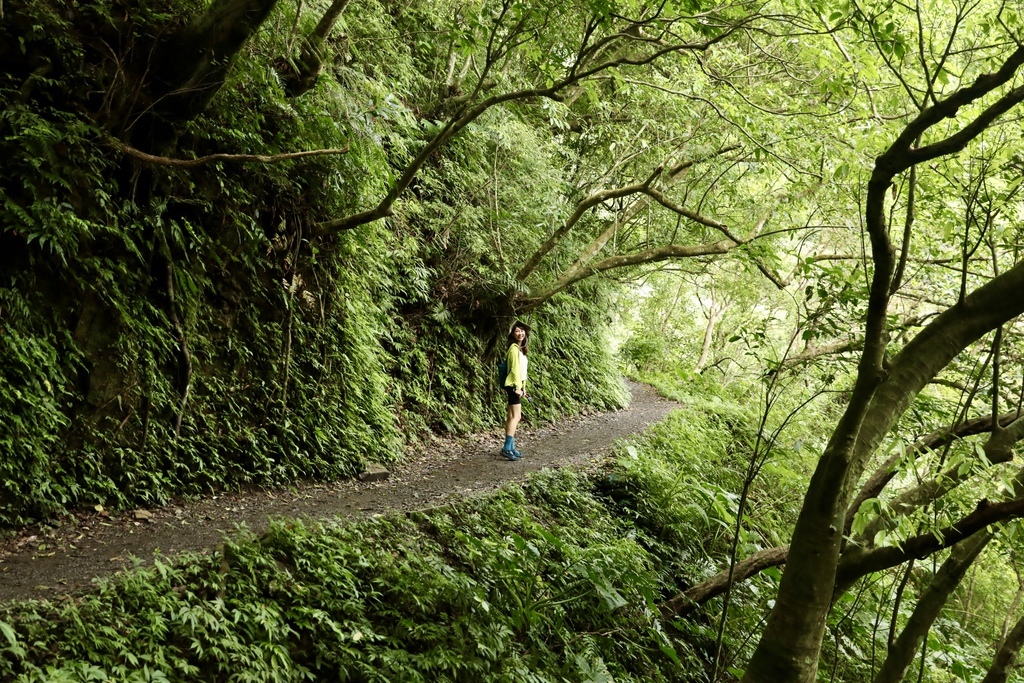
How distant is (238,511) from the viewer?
650 centimetres

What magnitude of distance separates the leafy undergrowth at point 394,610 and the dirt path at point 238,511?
0.46 metres

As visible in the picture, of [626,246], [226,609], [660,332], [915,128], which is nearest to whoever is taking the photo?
[915,128]

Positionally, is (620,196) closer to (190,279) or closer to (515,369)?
(515,369)

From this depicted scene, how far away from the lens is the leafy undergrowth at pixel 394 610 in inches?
157

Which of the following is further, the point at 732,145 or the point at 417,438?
the point at 732,145

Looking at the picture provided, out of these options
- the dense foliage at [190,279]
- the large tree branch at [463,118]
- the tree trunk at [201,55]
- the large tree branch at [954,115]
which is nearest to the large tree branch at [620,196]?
the dense foliage at [190,279]

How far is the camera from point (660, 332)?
31.1m

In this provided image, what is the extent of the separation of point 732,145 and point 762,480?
22.8 feet

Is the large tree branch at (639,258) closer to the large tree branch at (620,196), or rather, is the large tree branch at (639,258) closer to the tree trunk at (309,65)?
the large tree branch at (620,196)

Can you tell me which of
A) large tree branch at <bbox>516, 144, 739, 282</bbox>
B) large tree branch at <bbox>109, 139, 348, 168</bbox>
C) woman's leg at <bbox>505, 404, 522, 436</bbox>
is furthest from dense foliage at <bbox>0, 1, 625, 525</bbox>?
large tree branch at <bbox>516, 144, 739, 282</bbox>

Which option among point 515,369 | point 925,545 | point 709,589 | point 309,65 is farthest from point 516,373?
point 925,545

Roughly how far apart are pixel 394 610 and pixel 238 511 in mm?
2226

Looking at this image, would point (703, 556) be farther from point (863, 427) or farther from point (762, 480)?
point (863, 427)

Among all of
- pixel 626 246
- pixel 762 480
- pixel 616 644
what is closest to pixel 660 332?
pixel 626 246
